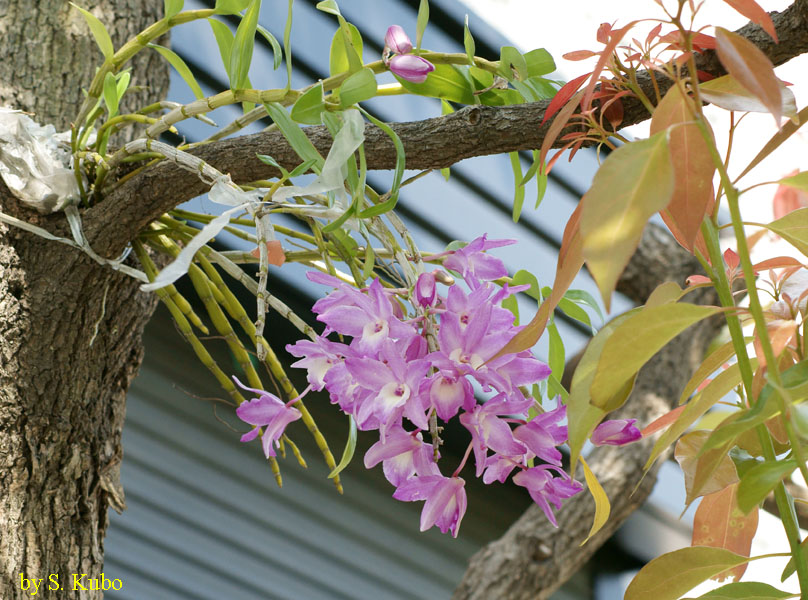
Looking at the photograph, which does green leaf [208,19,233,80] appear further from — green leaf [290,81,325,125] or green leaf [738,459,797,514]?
green leaf [738,459,797,514]

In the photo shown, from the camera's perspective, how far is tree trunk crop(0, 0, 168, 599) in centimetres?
61

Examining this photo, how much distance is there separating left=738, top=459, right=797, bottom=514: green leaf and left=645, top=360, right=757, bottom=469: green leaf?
7cm

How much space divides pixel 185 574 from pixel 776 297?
190 cm

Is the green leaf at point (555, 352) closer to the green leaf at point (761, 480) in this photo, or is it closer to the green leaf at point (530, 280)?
the green leaf at point (530, 280)

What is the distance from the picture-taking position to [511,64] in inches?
20.6

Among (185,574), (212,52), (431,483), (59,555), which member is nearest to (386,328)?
(431,483)

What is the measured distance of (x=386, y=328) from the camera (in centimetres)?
37

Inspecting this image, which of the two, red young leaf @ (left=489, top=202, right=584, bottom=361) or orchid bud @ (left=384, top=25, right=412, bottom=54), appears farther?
orchid bud @ (left=384, top=25, right=412, bottom=54)

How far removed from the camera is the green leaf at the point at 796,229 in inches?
14.6

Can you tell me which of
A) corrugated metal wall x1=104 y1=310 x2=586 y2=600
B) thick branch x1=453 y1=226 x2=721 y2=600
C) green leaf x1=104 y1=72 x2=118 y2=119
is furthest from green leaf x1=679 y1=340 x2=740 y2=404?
corrugated metal wall x1=104 y1=310 x2=586 y2=600

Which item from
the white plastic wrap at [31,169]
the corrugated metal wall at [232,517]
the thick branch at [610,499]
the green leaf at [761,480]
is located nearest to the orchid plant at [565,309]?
the green leaf at [761,480]

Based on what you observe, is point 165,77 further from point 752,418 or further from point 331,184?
point 752,418

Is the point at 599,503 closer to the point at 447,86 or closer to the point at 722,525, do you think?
the point at 722,525

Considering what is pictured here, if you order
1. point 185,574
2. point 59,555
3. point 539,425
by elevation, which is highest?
point 539,425
